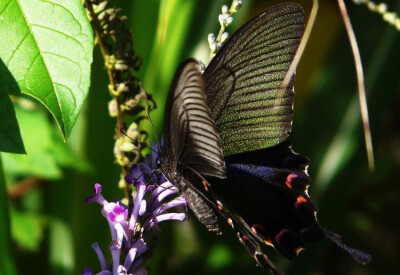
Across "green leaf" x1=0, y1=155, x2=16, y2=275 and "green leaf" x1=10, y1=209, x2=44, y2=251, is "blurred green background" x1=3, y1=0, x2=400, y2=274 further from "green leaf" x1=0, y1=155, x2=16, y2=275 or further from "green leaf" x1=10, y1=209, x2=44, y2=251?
"green leaf" x1=0, y1=155, x2=16, y2=275

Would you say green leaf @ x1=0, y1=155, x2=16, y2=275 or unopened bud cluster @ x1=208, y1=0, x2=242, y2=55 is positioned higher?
unopened bud cluster @ x1=208, y1=0, x2=242, y2=55

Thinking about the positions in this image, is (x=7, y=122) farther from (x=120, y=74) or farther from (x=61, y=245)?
(x=61, y=245)

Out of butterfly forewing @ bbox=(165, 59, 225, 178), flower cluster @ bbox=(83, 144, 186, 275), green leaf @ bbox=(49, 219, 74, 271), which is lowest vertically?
green leaf @ bbox=(49, 219, 74, 271)

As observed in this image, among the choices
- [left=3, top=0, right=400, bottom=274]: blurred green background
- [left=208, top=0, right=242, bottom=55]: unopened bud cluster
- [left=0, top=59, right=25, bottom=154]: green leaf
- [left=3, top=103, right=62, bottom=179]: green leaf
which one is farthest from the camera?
[left=3, top=0, right=400, bottom=274]: blurred green background

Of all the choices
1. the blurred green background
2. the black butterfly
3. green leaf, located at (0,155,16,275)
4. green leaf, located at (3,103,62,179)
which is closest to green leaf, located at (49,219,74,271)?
the blurred green background

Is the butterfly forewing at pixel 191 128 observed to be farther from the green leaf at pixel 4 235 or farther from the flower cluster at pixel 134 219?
the green leaf at pixel 4 235

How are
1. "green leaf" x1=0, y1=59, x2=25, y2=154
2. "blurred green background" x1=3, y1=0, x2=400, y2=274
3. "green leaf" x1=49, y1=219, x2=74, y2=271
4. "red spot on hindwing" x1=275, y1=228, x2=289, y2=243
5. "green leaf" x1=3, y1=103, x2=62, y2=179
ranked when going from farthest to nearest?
"green leaf" x1=49, y1=219, x2=74, y2=271 → "blurred green background" x1=3, y1=0, x2=400, y2=274 → "green leaf" x1=3, y1=103, x2=62, y2=179 → "red spot on hindwing" x1=275, y1=228, x2=289, y2=243 → "green leaf" x1=0, y1=59, x2=25, y2=154
